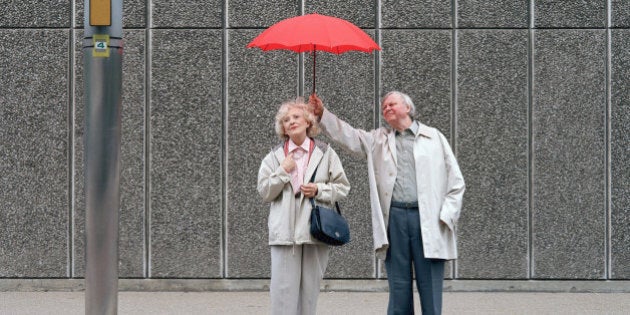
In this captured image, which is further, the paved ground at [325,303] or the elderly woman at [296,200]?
the paved ground at [325,303]

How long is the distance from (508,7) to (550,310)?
2.92 meters

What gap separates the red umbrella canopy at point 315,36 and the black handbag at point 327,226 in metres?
0.99

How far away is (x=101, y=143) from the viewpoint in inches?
238

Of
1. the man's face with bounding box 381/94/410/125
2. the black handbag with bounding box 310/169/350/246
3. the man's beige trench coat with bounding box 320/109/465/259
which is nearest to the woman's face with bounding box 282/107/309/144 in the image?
the man's beige trench coat with bounding box 320/109/465/259

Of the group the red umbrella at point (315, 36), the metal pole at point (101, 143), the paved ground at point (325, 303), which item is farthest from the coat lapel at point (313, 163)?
the paved ground at point (325, 303)

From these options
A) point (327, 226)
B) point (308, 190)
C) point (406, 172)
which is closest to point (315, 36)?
point (308, 190)

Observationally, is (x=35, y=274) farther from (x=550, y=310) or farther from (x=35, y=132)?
(x=550, y=310)

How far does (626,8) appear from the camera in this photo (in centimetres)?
948

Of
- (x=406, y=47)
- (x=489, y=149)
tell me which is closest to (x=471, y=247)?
(x=489, y=149)

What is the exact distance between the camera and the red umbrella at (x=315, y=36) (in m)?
6.16

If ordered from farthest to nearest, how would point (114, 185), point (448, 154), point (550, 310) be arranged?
point (550, 310) → point (448, 154) → point (114, 185)

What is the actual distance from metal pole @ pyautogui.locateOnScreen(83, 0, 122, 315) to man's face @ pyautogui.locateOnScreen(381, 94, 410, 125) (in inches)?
68.7

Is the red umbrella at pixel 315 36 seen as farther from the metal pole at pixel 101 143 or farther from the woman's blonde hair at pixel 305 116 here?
the metal pole at pixel 101 143

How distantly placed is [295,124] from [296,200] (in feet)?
1.57
